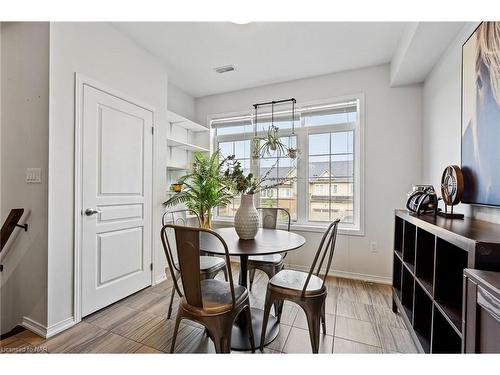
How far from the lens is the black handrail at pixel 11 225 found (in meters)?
1.83

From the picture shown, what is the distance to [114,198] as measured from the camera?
7.64 ft

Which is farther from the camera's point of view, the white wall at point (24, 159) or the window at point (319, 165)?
the window at point (319, 165)

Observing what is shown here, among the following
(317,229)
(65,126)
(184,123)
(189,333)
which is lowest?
(189,333)

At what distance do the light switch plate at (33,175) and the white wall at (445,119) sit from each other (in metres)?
3.17

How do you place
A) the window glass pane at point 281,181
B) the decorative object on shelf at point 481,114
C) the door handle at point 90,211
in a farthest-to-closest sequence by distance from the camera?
the window glass pane at point 281,181 → the door handle at point 90,211 → the decorative object on shelf at point 481,114

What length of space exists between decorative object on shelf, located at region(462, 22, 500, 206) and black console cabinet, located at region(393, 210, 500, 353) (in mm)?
236

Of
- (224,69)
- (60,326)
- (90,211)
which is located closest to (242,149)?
(224,69)

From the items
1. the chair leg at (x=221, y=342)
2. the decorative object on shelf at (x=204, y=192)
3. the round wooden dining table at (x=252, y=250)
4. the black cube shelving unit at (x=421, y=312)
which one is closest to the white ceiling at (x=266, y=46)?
the decorative object on shelf at (x=204, y=192)

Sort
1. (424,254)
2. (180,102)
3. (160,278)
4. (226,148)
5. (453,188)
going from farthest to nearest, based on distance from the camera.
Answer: (226,148) → (180,102) → (160,278) → (453,188) → (424,254)

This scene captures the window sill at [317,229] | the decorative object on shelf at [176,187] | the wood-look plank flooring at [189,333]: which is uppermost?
the decorative object on shelf at [176,187]

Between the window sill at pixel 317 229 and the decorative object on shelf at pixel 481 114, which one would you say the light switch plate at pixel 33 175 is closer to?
the window sill at pixel 317 229

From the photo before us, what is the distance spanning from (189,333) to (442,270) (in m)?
1.80

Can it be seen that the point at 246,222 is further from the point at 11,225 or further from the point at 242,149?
the point at 242,149

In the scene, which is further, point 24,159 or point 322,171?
point 322,171
